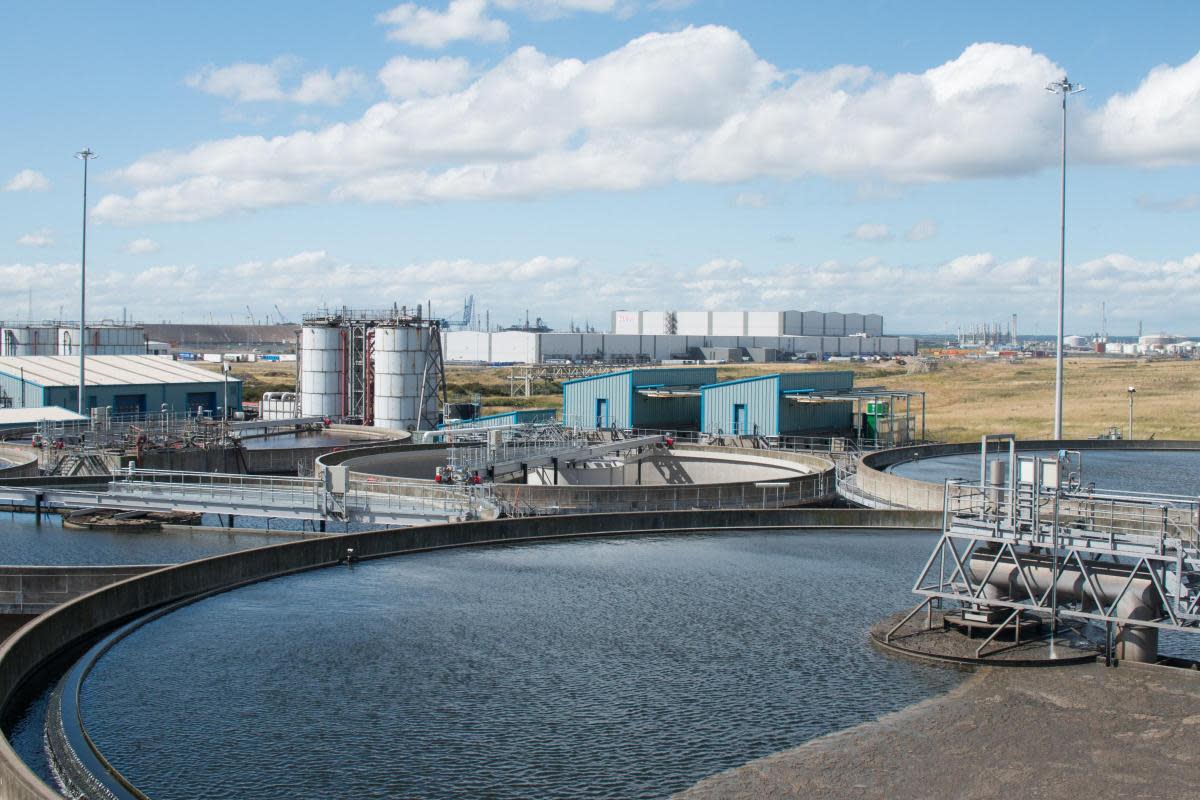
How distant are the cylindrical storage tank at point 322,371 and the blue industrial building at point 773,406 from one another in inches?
932

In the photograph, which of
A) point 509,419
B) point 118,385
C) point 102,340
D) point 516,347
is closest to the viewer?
point 509,419

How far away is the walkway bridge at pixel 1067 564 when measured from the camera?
19578 mm

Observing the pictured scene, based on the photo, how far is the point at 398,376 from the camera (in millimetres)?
67812

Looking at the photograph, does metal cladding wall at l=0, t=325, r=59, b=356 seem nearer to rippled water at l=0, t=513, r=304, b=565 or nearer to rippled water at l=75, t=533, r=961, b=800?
rippled water at l=0, t=513, r=304, b=565

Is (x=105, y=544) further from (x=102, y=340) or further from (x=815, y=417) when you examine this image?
(x=102, y=340)

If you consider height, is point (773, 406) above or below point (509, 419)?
above

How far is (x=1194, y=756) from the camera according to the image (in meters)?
16.0

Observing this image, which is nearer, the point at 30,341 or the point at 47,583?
the point at 47,583

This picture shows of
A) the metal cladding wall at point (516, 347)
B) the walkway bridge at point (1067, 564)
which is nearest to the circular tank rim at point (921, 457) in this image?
the walkway bridge at point (1067, 564)

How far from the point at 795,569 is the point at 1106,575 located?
917 centimetres

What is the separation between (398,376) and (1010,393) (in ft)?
229

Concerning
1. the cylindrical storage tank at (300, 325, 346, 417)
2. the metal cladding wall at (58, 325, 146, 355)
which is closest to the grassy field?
the metal cladding wall at (58, 325, 146, 355)

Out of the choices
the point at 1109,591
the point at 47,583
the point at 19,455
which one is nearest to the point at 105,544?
the point at 47,583

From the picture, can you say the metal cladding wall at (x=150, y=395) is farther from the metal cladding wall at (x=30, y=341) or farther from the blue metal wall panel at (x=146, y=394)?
the metal cladding wall at (x=30, y=341)
